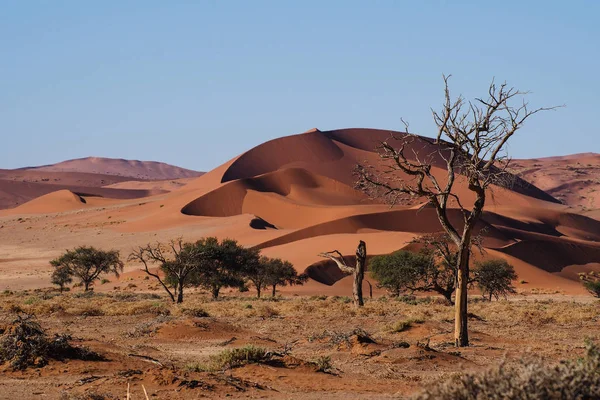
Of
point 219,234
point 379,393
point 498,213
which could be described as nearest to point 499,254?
point 219,234

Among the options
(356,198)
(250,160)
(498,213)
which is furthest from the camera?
(250,160)

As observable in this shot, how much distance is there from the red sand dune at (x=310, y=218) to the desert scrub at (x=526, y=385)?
5088 centimetres

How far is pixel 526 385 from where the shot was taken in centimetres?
589

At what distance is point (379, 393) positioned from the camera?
36.9 ft

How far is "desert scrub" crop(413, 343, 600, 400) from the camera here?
5891 millimetres

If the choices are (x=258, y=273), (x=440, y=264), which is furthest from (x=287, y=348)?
(x=258, y=273)

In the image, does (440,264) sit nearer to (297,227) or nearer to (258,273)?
(258,273)

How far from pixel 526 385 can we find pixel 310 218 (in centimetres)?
8930

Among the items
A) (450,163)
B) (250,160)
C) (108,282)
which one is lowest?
(108,282)

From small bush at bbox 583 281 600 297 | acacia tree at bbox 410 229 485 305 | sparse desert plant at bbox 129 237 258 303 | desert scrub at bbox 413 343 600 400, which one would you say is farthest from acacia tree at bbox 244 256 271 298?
desert scrub at bbox 413 343 600 400

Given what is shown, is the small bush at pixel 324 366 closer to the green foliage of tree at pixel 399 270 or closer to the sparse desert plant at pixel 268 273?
the green foliage of tree at pixel 399 270

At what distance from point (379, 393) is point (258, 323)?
12199 mm

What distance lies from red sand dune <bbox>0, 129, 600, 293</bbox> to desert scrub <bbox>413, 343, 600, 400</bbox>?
2003 inches

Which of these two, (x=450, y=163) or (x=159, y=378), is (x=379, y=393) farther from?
(x=450, y=163)
